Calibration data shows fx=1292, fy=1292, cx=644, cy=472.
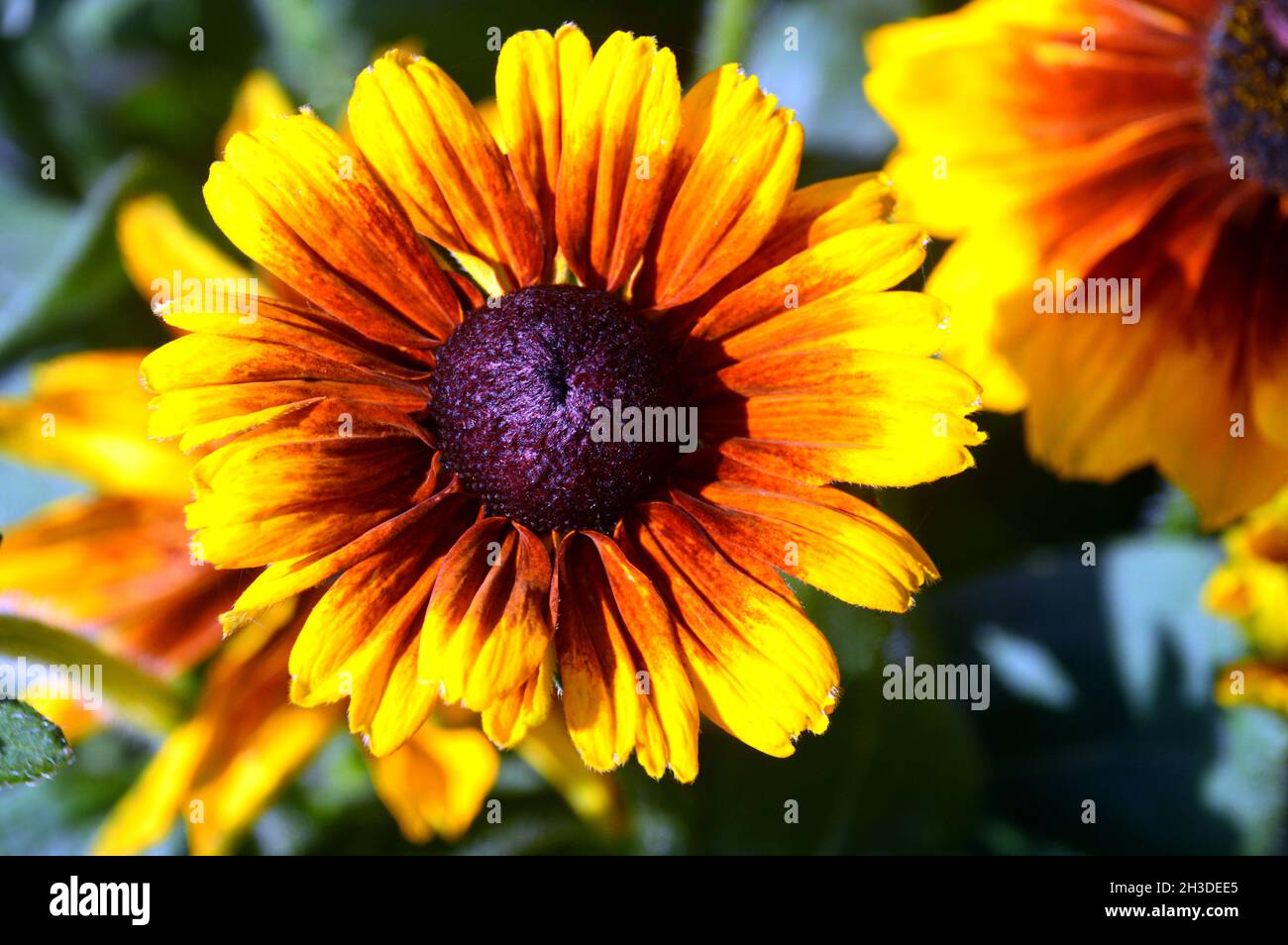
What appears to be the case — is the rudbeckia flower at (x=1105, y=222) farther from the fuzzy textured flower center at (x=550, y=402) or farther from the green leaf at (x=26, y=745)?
the green leaf at (x=26, y=745)

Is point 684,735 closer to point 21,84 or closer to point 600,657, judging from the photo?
point 600,657

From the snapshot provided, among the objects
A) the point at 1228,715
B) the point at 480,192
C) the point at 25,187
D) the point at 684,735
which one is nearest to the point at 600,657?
the point at 684,735

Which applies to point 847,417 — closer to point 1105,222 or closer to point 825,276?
point 825,276

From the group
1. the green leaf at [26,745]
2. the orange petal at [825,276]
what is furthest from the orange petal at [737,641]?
the green leaf at [26,745]

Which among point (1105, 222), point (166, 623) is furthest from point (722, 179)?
point (166, 623)

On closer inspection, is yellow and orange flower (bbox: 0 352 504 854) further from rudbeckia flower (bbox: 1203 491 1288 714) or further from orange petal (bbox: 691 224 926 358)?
rudbeckia flower (bbox: 1203 491 1288 714)

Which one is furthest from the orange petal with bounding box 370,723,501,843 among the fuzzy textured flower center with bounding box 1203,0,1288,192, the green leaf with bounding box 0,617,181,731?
the fuzzy textured flower center with bounding box 1203,0,1288,192

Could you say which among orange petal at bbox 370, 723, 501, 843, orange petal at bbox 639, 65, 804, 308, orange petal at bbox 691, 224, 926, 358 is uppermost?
orange petal at bbox 639, 65, 804, 308
